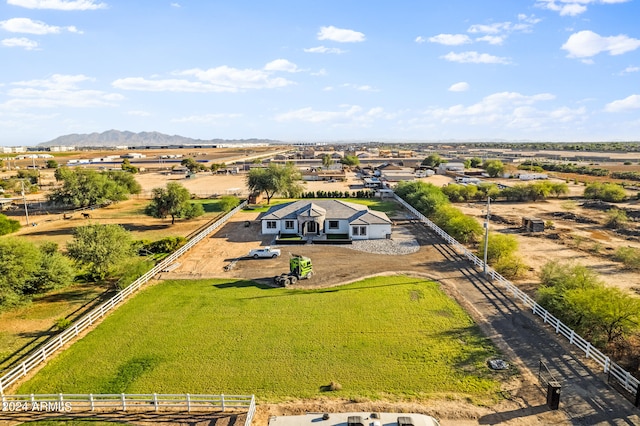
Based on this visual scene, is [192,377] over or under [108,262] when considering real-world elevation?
under

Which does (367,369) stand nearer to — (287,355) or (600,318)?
(287,355)

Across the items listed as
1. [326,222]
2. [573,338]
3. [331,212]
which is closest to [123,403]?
[573,338]

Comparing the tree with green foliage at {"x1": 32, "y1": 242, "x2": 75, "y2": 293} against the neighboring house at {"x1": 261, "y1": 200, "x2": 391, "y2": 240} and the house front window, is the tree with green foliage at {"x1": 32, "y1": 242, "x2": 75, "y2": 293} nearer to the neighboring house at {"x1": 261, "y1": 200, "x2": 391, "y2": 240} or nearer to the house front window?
the neighboring house at {"x1": 261, "y1": 200, "x2": 391, "y2": 240}

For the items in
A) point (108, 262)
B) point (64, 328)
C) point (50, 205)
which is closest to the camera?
point (64, 328)

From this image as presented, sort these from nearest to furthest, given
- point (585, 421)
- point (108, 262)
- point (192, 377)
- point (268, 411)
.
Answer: point (585, 421), point (268, 411), point (192, 377), point (108, 262)

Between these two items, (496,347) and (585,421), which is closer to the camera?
(585,421)

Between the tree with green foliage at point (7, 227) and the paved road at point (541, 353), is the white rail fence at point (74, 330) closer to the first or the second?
the paved road at point (541, 353)

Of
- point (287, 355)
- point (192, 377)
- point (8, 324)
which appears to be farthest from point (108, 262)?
point (287, 355)
